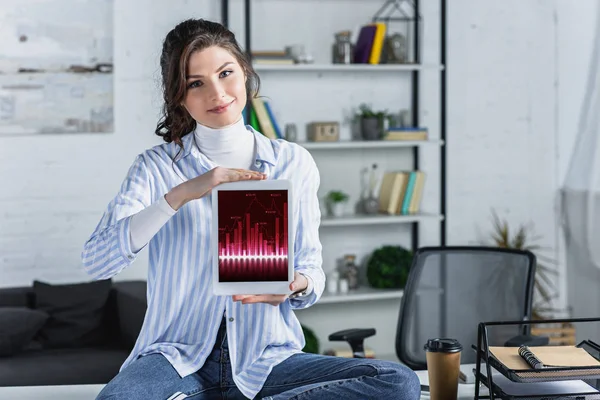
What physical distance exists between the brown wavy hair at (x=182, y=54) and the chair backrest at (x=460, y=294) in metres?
1.15

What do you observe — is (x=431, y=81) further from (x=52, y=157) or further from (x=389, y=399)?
(x=389, y=399)

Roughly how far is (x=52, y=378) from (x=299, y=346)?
201cm

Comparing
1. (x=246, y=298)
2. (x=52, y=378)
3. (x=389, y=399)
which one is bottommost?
(x=52, y=378)

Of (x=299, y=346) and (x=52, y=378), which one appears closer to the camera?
(x=299, y=346)

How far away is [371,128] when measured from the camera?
430cm

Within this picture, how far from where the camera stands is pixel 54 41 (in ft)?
13.3

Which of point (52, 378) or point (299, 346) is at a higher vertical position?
point (299, 346)

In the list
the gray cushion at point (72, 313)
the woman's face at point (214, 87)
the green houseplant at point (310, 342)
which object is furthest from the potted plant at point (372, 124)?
the woman's face at point (214, 87)

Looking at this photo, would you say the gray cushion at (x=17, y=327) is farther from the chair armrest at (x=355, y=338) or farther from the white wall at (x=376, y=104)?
the chair armrest at (x=355, y=338)

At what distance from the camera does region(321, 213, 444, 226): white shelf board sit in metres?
4.20

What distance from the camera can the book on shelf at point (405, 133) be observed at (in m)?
4.35

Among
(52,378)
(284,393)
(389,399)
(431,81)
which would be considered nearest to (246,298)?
(284,393)

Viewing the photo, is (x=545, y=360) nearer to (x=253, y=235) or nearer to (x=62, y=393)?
(x=253, y=235)

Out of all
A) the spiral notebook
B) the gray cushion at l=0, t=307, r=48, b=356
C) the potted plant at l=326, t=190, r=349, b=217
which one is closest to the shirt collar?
the spiral notebook
